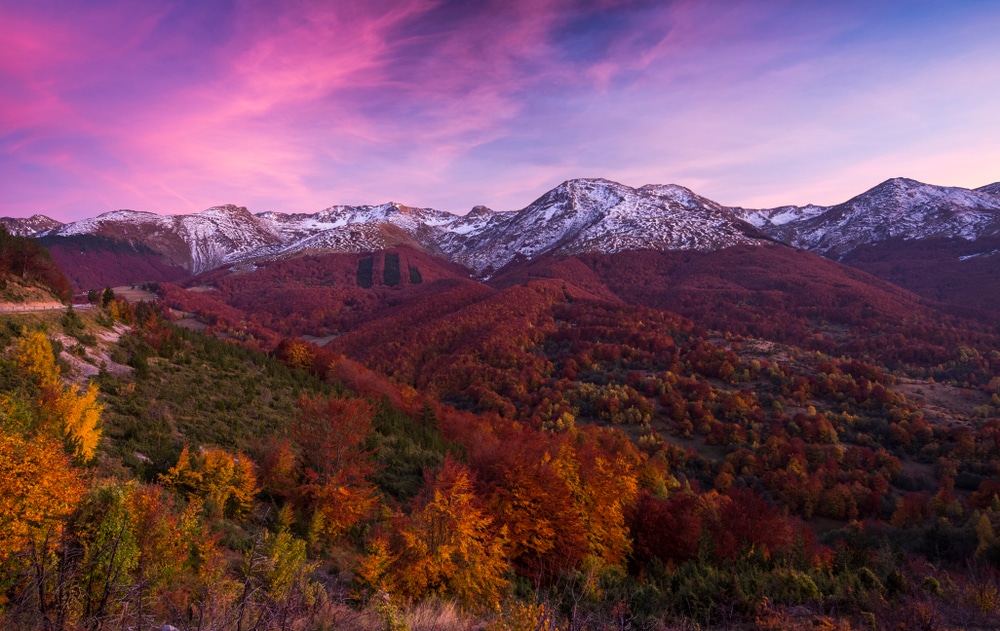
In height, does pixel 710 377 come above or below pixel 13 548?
below

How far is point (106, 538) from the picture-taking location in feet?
28.0

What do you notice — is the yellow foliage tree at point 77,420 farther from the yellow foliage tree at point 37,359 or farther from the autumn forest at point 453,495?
the yellow foliage tree at point 37,359

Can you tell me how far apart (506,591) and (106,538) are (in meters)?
14.7

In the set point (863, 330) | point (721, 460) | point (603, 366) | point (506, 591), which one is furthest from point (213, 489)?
point (863, 330)

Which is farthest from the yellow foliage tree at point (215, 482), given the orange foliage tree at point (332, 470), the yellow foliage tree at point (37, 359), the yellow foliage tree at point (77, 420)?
the yellow foliage tree at point (37, 359)

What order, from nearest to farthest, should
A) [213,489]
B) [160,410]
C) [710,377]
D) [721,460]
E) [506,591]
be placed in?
[213,489] < [506,591] < [160,410] < [721,460] < [710,377]

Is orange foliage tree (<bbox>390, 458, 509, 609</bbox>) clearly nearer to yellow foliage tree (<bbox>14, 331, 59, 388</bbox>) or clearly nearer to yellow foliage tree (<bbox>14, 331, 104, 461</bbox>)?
yellow foliage tree (<bbox>14, 331, 104, 461</bbox>)

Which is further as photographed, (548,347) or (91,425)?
(548,347)

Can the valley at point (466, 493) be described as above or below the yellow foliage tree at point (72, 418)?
below

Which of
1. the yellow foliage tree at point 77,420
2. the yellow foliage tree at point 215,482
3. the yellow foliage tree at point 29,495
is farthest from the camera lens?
the yellow foliage tree at point 215,482

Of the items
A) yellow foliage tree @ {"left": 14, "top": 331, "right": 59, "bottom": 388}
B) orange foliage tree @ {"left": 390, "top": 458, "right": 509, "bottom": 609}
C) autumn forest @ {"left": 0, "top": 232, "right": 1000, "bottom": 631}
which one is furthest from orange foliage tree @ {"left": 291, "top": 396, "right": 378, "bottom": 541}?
yellow foliage tree @ {"left": 14, "top": 331, "right": 59, "bottom": 388}

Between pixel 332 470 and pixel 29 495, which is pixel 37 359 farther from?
pixel 29 495

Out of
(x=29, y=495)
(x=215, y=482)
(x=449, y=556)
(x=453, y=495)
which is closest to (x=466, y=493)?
(x=453, y=495)

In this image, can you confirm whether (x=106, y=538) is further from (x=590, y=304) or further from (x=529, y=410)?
(x=590, y=304)
